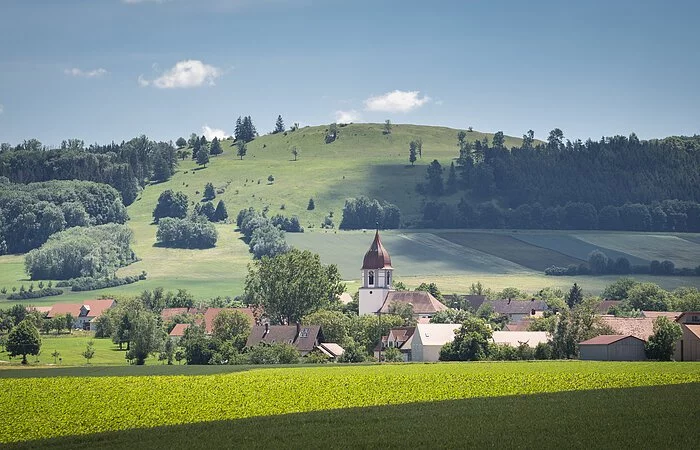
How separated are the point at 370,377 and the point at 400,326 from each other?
212 feet

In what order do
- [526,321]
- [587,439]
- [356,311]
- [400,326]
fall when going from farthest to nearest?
[356,311]
[526,321]
[400,326]
[587,439]

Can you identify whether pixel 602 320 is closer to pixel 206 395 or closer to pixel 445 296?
pixel 206 395

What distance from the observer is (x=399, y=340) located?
129250 mm

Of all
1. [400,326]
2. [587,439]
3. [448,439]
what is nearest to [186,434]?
[448,439]

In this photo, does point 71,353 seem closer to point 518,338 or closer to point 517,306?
point 518,338

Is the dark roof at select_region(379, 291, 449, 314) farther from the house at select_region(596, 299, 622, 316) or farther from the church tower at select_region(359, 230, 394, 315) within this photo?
the house at select_region(596, 299, 622, 316)

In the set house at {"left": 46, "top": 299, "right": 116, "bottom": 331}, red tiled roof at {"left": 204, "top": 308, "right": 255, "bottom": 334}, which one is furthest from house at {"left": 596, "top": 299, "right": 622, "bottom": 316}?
house at {"left": 46, "top": 299, "right": 116, "bottom": 331}

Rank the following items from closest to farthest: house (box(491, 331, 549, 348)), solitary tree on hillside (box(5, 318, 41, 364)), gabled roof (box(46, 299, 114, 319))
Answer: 1. solitary tree on hillside (box(5, 318, 41, 364))
2. house (box(491, 331, 549, 348))
3. gabled roof (box(46, 299, 114, 319))

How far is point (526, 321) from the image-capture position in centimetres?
14725

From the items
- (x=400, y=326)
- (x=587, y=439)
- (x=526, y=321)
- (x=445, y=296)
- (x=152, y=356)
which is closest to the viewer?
(x=587, y=439)

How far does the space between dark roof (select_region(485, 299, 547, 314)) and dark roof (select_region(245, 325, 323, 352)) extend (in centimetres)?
5987

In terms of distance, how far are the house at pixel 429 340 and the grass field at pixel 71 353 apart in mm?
26191

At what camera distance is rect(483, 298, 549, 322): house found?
579 ft

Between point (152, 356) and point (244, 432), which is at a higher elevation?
point (244, 432)
